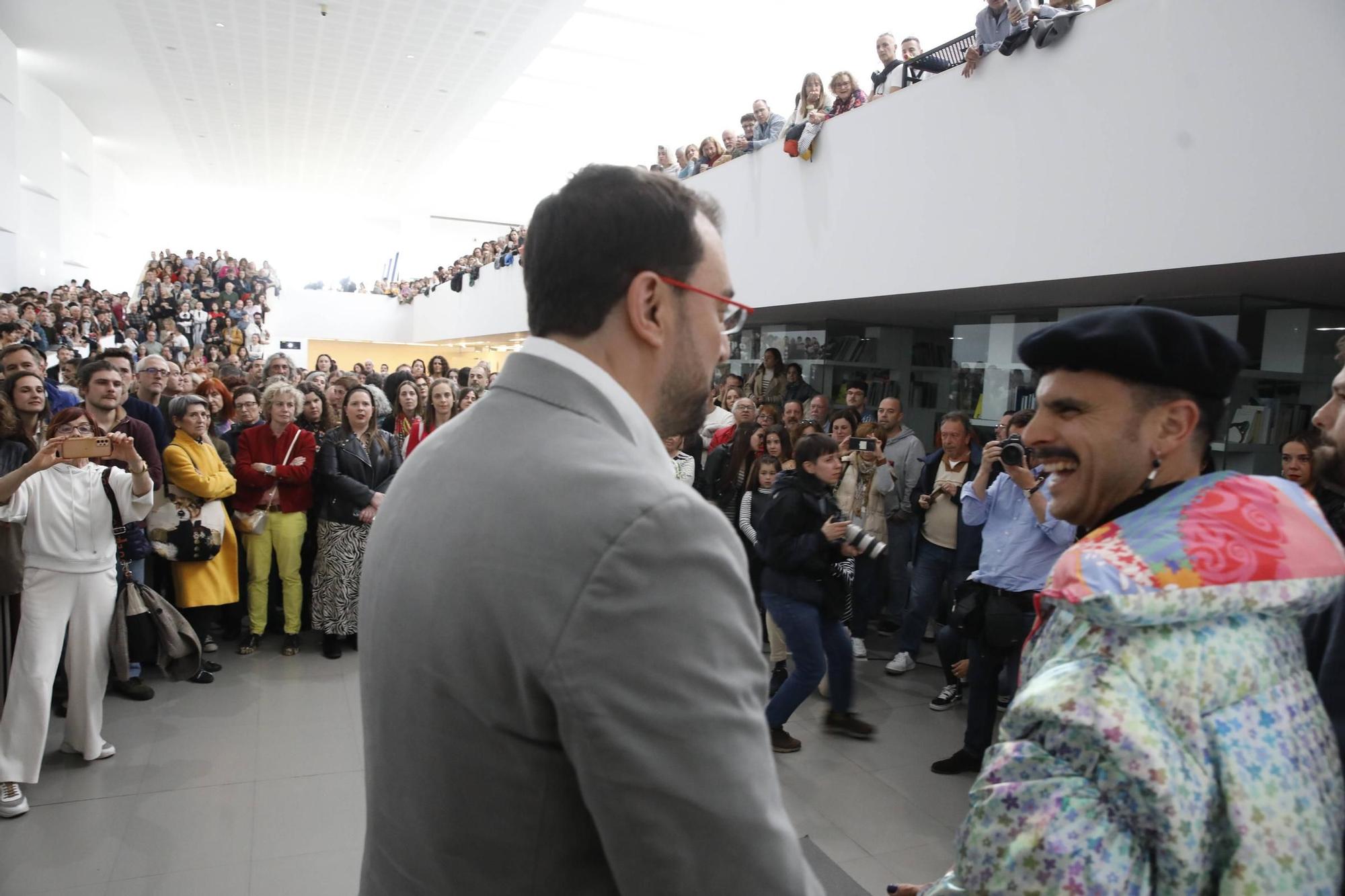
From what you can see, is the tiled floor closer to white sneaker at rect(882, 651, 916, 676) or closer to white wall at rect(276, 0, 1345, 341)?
white sneaker at rect(882, 651, 916, 676)

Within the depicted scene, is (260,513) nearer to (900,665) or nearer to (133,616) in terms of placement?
(133,616)

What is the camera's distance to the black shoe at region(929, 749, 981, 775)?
12.9 ft

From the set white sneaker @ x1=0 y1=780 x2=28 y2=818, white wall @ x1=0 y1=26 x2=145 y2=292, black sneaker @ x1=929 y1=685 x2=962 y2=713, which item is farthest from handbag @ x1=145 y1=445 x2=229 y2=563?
white wall @ x1=0 y1=26 x2=145 y2=292

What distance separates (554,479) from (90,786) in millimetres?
3913

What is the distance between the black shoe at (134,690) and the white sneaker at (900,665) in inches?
170

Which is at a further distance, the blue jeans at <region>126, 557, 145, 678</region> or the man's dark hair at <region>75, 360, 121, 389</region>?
the blue jeans at <region>126, 557, 145, 678</region>

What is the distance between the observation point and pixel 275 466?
522cm

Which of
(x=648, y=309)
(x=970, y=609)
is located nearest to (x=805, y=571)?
(x=970, y=609)

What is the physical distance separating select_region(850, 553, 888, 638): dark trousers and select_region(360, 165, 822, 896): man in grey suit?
15.0 ft

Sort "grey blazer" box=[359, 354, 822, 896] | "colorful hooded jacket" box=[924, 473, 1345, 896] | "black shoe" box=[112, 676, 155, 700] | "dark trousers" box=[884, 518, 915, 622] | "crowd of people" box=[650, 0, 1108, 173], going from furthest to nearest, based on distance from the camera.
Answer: "dark trousers" box=[884, 518, 915, 622] → "crowd of people" box=[650, 0, 1108, 173] → "black shoe" box=[112, 676, 155, 700] → "colorful hooded jacket" box=[924, 473, 1345, 896] → "grey blazer" box=[359, 354, 822, 896]

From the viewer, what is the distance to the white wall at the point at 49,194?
565 inches

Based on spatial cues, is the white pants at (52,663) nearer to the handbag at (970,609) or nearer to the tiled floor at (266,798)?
the tiled floor at (266,798)

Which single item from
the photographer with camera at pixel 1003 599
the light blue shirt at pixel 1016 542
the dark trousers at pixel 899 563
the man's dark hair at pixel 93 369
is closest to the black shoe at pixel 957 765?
the photographer with camera at pixel 1003 599

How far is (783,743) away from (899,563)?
2.19 metres
